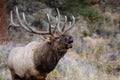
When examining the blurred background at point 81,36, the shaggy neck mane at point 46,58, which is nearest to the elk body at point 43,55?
the shaggy neck mane at point 46,58

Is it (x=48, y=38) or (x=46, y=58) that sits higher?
(x=48, y=38)

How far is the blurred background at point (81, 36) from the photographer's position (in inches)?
461

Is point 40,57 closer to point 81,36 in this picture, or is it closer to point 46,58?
point 46,58

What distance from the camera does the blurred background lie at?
38.4ft

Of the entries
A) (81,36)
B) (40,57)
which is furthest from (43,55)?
(81,36)

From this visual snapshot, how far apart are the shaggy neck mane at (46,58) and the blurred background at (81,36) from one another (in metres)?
2.22

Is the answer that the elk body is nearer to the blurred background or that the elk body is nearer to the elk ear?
the elk ear

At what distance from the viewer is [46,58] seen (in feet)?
26.9

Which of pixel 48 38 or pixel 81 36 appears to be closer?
pixel 48 38

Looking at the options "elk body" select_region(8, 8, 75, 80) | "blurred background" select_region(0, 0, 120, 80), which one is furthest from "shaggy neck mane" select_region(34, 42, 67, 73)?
"blurred background" select_region(0, 0, 120, 80)

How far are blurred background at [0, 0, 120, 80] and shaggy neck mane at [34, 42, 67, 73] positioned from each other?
7.28 ft

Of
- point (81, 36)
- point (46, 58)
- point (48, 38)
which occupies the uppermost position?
point (48, 38)

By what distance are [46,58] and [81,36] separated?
12.1m

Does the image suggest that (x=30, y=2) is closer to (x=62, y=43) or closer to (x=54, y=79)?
(x=54, y=79)
